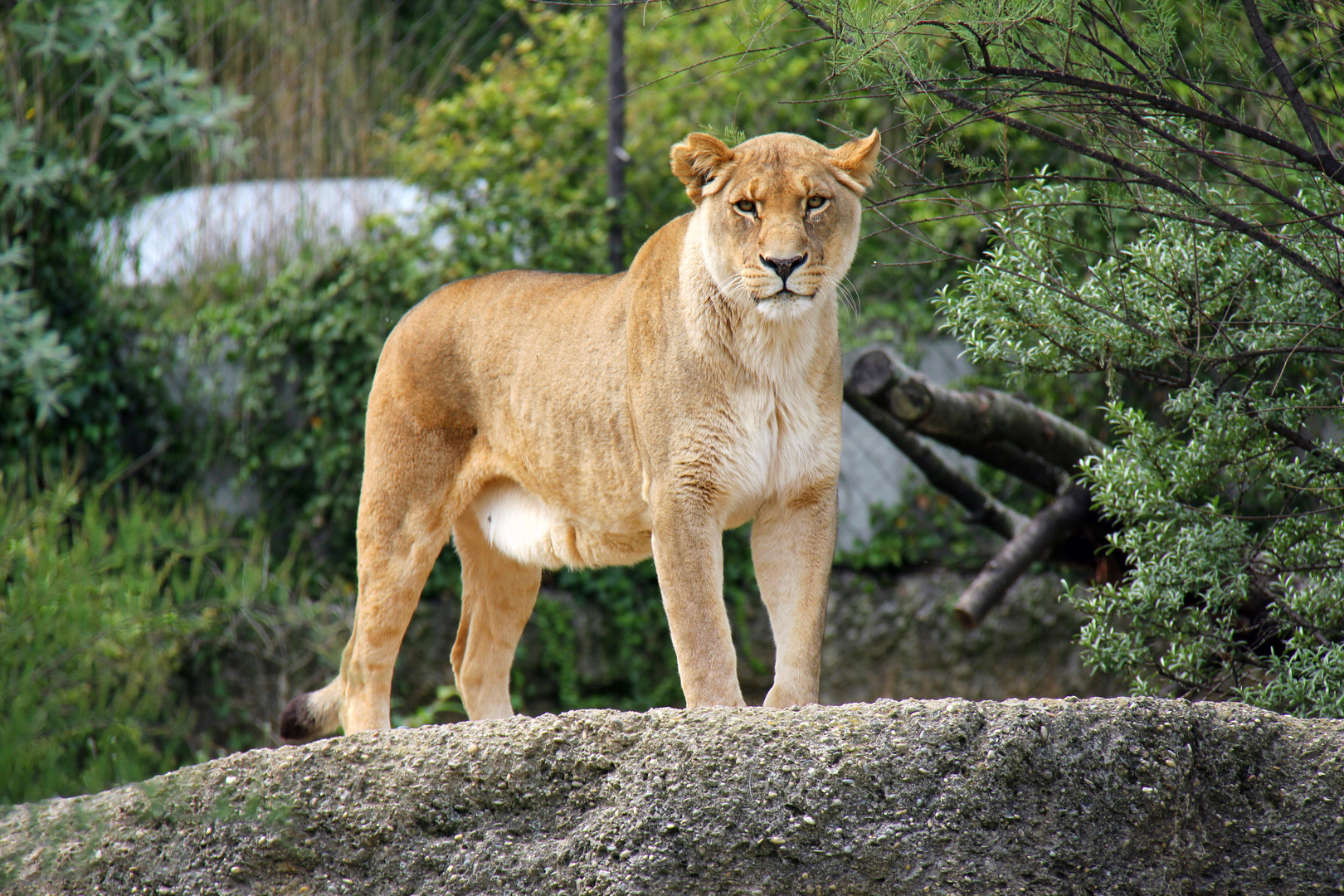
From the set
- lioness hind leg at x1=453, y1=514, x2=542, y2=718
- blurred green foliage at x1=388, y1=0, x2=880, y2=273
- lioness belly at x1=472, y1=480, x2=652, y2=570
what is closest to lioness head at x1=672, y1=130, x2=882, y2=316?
lioness belly at x1=472, y1=480, x2=652, y2=570

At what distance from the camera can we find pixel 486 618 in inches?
187

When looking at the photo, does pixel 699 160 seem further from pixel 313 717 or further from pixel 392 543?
pixel 313 717

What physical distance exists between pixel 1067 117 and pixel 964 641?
14.6 feet

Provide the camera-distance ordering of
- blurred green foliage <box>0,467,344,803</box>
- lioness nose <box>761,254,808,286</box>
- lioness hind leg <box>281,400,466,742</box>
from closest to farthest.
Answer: lioness nose <box>761,254,808,286</box>
lioness hind leg <box>281,400,466,742</box>
blurred green foliage <box>0,467,344,803</box>

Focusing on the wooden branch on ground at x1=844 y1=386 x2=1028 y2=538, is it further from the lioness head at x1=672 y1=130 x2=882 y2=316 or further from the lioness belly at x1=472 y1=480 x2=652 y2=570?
the lioness head at x1=672 y1=130 x2=882 y2=316

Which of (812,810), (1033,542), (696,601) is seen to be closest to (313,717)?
(696,601)

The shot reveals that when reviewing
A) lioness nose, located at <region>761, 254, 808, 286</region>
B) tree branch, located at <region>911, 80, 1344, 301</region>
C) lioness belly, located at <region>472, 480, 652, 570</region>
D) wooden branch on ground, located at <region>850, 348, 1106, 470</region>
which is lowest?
lioness belly, located at <region>472, 480, 652, 570</region>

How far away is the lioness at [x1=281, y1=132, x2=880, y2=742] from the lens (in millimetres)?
3609

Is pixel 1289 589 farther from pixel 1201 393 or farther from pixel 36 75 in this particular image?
pixel 36 75

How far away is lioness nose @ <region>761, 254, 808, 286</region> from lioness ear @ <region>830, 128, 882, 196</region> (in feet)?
1.08

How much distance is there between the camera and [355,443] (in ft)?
Answer: 23.8

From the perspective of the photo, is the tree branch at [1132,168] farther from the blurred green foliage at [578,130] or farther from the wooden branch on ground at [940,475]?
the blurred green foliage at [578,130]

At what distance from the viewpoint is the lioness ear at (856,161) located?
12.0 feet

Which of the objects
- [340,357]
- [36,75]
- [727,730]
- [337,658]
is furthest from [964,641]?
[36,75]
